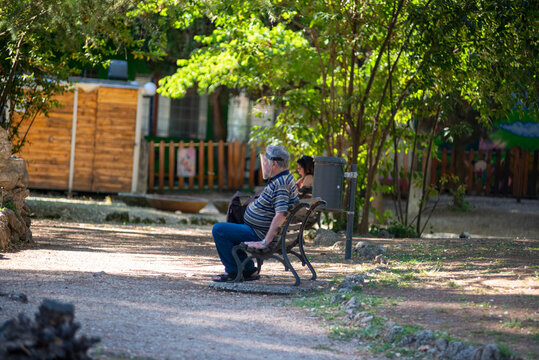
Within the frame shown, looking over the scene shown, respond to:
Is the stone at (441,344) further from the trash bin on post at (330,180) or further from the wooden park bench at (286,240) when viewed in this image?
the trash bin on post at (330,180)

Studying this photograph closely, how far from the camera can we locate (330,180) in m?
9.53

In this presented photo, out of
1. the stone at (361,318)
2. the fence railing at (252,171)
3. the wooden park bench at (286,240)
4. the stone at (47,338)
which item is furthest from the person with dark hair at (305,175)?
the fence railing at (252,171)

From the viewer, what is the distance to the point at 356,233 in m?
12.3

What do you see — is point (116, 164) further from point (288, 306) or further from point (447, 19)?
point (288, 306)

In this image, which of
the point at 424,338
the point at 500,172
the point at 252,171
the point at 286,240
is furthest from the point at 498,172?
the point at 424,338

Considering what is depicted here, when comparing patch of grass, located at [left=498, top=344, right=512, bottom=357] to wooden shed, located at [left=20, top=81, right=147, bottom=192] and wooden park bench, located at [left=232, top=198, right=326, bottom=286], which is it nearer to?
wooden park bench, located at [left=232, top=198, right=326, bottom=286]

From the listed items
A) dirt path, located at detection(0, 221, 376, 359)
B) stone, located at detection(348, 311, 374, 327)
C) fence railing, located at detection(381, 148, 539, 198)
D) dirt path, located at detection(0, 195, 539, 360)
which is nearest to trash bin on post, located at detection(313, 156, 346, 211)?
dirt path, located at detection(0, 195, 539, 360)

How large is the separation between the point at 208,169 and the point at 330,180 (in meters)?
12.8

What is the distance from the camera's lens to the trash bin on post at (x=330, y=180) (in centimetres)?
953

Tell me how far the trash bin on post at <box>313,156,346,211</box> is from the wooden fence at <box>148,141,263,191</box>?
37.0 feet

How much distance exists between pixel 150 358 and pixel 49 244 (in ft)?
19.2

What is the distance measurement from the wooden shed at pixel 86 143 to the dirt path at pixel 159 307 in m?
8.74

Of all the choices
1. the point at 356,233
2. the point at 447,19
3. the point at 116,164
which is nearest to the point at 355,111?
the point at 356,233

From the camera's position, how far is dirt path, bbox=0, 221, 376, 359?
4.60 meters
